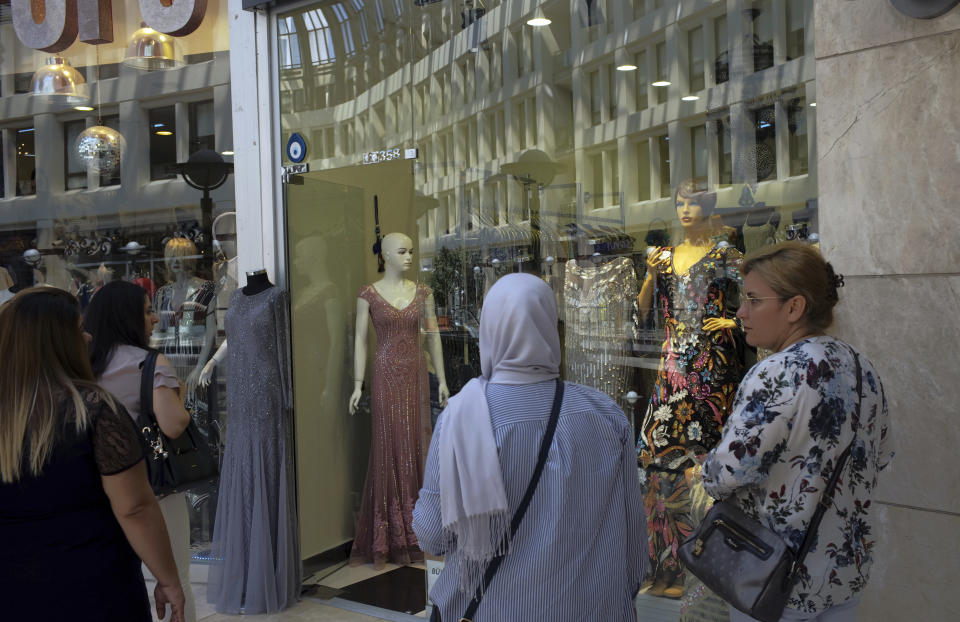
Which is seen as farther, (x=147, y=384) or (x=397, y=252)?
(x=397, y=252)

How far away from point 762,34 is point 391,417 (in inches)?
107

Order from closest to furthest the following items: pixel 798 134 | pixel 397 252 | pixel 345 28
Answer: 1. pixel 798 134
2. pixel 345 28
3. pixel 397 252

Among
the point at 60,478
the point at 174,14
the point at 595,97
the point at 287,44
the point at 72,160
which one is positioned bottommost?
the point at 60,478

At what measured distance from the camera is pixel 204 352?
17.4ft

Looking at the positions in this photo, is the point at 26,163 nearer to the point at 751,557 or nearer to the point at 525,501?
the point at 525,501

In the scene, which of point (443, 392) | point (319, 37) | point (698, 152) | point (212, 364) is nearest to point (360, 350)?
point (443, 392)

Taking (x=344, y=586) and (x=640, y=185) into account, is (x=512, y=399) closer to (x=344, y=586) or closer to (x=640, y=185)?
(x=640, y=185)

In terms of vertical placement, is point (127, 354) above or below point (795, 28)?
below

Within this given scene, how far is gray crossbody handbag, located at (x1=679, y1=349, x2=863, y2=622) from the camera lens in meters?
1.85

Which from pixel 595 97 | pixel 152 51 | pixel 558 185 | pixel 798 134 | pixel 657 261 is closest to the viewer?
pixel 798 134

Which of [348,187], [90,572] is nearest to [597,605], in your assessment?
[90,572]

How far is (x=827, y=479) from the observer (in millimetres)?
1895

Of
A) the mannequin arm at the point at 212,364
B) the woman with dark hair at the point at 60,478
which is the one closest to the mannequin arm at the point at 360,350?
the mannequin arm at the point at 212,364

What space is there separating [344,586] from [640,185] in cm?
257
